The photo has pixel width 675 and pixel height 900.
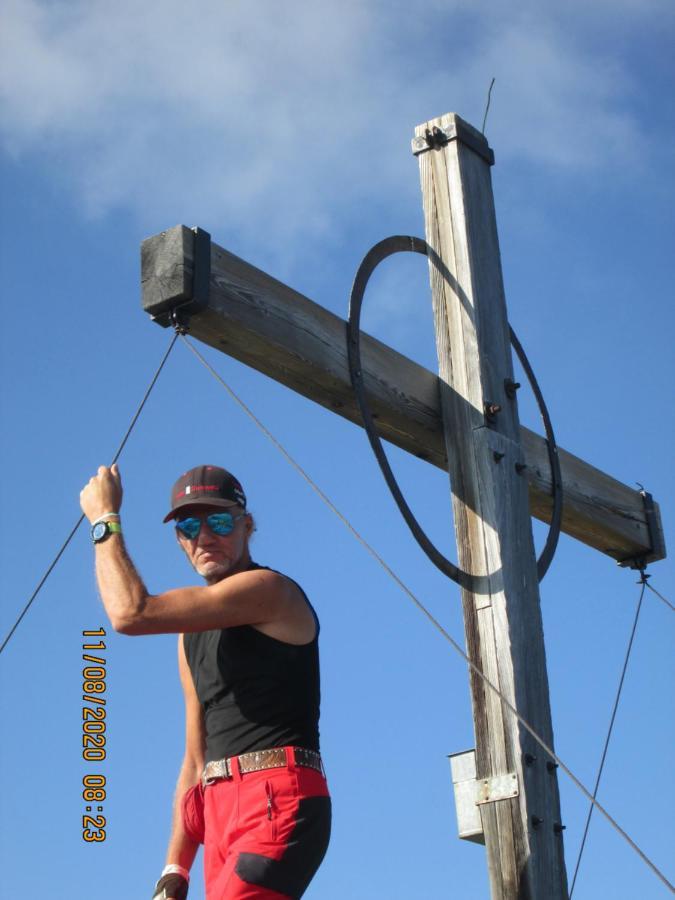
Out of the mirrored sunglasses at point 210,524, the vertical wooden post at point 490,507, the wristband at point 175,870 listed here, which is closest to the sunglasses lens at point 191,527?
the mirrored sunglasses at point 210,524

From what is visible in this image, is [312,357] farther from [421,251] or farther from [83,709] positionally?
[83,709]

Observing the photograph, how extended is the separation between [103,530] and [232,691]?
1.72ft

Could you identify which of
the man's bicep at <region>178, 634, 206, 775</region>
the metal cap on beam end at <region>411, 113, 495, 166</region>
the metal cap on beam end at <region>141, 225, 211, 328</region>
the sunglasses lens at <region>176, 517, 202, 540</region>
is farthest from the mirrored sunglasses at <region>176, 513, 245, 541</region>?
the metal cap on beam end at <region>411, 113, 495, 166</region>

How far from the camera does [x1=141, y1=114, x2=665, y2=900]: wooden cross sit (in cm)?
399

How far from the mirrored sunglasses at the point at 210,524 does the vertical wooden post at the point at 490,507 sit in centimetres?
113

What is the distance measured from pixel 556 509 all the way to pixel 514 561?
2.11ft

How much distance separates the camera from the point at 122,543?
11.3ft

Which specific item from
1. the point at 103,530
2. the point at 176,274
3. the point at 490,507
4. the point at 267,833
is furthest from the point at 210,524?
the point at 490,507

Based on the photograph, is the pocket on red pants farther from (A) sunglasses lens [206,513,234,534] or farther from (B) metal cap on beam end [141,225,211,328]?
(B) metal cap on beam end [141,225,211,328]

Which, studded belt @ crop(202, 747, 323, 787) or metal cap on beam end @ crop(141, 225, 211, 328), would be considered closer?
studded belt @ crop(202, 747, 323, 787)

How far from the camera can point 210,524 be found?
3643 millimetres

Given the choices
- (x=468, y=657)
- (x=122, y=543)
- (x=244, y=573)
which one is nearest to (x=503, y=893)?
(x=468, y=657)

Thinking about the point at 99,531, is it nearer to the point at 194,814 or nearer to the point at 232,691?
the point at 232,691

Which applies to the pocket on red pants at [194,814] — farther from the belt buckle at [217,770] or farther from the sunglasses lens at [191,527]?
the sunglasses lens at [191,527]
